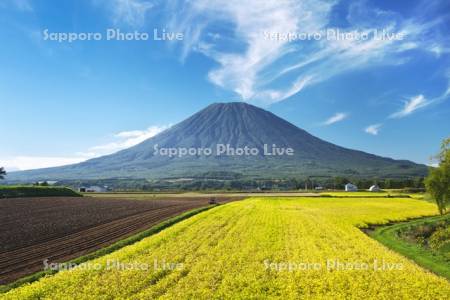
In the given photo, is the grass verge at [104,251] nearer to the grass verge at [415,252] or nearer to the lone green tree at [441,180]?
the grass verge at [415,252]

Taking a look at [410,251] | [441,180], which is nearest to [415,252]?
[410,251]

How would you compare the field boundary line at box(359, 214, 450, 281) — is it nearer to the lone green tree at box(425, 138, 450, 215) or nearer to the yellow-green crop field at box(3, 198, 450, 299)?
the yellow-green crop field at box(3, 198, 450, 299)

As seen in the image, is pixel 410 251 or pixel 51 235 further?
pixel 51 235

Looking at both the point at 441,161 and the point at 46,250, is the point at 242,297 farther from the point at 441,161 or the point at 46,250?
the point at 441,161

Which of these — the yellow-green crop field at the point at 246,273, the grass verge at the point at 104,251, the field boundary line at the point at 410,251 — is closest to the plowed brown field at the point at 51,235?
the grass verge at the point at 104,251

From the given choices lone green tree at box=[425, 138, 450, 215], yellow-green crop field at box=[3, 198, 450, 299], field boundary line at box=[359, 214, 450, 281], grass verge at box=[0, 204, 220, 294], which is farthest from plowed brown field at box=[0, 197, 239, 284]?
lone green tree at box=[425, 138, 450, 215]

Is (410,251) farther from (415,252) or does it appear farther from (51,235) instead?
(51,235)

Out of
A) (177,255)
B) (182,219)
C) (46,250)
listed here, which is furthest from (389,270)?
(182,219)

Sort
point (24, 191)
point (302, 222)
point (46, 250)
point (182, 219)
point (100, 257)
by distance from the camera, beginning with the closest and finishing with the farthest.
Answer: point (100, 257) → point (46, 250) → point (302, 222) → point (182, 219) → point (24, 191)
